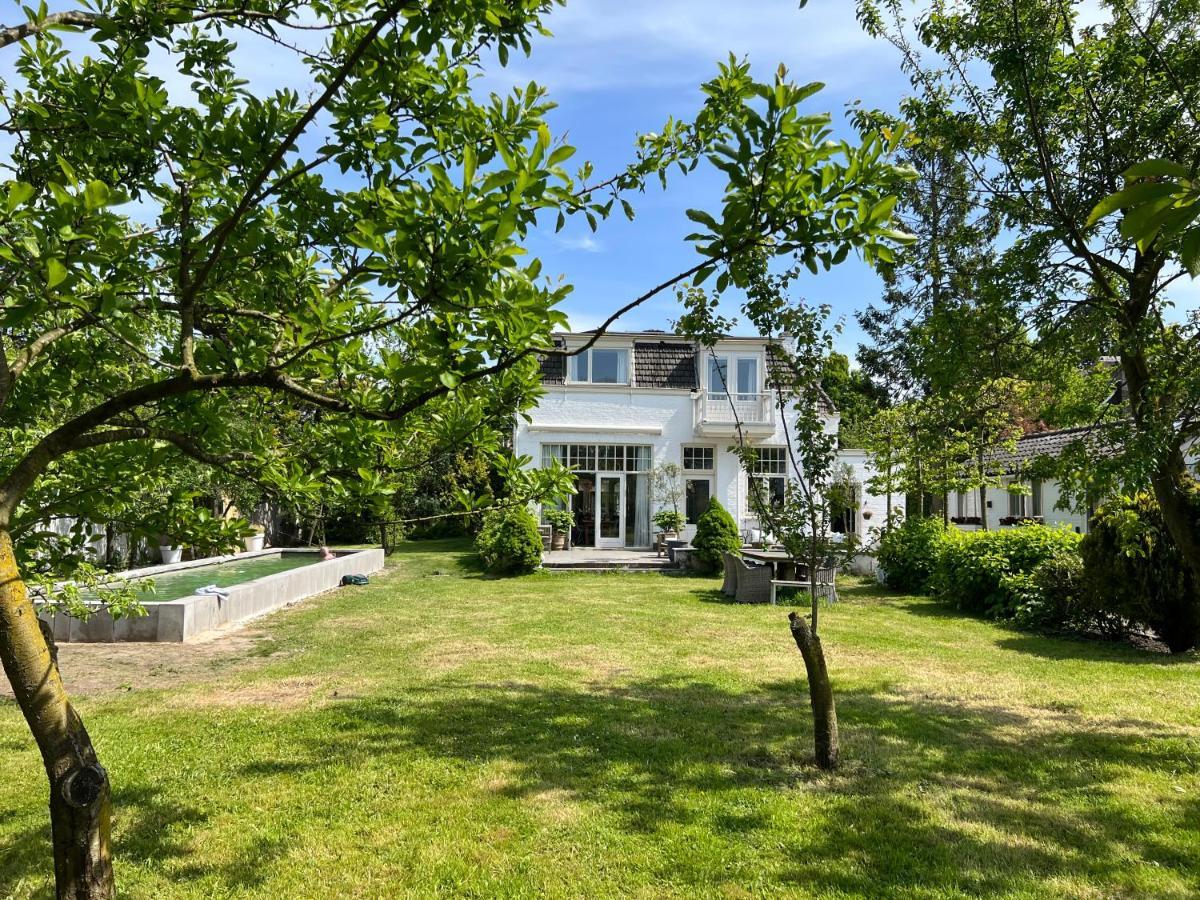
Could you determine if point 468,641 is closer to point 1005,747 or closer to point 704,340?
point 704,340

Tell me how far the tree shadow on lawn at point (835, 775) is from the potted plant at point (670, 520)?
50.3 ft

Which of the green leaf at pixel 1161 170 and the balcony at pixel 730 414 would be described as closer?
the green leaf at pixel 1161 170

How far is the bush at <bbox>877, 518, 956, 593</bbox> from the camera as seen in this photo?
16250mm

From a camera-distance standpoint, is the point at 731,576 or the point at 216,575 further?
the point at 216,575

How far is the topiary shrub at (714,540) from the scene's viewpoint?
1919cm

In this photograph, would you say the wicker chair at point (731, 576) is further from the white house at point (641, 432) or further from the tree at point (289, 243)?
the tree at point (289, 243)

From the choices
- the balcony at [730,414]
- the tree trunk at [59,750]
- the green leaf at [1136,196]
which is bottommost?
the tree trunk at [59,750]

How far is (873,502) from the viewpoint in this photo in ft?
81.1

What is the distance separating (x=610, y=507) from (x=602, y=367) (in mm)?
4496

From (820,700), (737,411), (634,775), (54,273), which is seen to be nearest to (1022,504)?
(737,411)

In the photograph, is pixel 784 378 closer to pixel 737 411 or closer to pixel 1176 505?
pixel 1176 505

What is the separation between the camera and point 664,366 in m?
24.8

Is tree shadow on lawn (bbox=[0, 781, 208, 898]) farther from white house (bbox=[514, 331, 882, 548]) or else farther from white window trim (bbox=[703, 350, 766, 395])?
white window trim (bbox=[703, 350, 766, 395])

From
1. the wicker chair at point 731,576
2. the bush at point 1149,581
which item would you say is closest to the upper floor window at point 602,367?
the wicker chair at point 731,576
